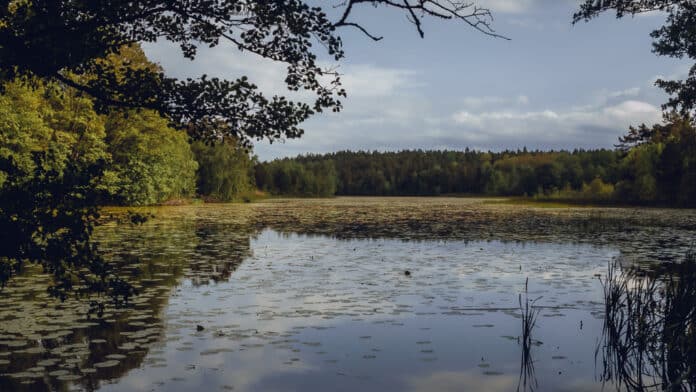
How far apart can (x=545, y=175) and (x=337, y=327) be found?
13202 cm

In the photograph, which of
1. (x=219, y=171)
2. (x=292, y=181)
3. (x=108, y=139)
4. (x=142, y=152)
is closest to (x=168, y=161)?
(x=142, y=152)

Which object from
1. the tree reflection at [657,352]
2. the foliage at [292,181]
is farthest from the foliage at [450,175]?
the tree reflection at [657,352]

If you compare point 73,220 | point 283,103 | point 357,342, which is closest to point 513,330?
point 357,342

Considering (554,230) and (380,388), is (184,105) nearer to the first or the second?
(380,388)

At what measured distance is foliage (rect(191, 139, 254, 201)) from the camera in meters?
63.2

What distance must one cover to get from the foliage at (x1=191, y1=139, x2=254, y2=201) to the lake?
44957 millimetres

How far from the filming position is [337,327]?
965 centimetres

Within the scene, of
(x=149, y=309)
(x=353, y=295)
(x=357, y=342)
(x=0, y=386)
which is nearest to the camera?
(x=0, y=386)

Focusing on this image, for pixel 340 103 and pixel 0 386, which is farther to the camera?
pixel 340 103

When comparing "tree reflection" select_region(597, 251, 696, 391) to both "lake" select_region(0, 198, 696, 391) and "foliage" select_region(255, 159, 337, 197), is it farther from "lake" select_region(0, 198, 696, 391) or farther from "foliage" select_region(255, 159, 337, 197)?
"foliage" select_region(255, 159, 337, 197)

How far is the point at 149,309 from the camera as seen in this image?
10641mm

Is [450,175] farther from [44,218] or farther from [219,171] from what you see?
[44,218]

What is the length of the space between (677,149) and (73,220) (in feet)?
211

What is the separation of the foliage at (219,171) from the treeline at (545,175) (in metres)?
41.5
